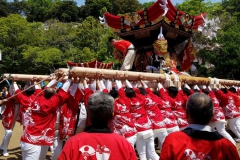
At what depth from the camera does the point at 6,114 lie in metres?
6.49

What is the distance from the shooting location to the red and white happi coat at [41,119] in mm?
4262

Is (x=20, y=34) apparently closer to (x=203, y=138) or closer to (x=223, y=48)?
(x=223, y=48)

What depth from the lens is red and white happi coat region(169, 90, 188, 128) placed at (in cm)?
595

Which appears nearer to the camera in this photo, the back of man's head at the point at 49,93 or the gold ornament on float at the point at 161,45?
the back of man's head at the point at 49,93

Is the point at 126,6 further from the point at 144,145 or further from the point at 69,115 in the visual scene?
the point at 69,115

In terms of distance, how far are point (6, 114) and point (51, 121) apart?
8.33 ft

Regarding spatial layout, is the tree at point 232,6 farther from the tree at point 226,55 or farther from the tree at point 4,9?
the tree at point 4,9

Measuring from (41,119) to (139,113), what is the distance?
1.70 meters

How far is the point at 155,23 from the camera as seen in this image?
783 centimetres

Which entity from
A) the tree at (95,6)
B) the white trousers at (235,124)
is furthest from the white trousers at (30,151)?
the tree at (95,6)

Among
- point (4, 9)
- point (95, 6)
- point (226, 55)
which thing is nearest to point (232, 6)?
point (226, 55)

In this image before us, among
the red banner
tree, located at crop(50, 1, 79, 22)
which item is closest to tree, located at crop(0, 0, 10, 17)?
tree, located at crop(50, 1, 79, 22)

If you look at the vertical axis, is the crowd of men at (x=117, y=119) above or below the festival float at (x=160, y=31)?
below

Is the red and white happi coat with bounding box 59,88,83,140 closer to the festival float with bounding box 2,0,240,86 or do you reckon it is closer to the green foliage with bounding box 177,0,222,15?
the festival float with bounding box 2,0,240,86
